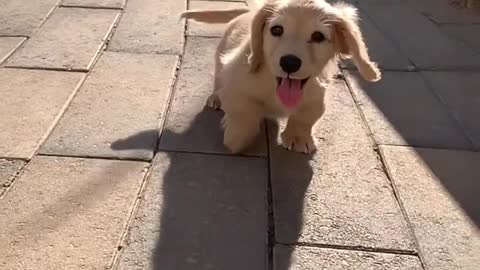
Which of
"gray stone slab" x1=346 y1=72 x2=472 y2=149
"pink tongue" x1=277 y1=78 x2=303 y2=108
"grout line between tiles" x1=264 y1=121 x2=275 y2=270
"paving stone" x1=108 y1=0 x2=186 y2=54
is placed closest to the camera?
"grout line between tiles" x1=264 y1=121 x2=275 y2=270

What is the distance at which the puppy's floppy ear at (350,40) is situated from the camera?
2.51 m

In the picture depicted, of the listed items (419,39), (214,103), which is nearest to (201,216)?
(214,103)

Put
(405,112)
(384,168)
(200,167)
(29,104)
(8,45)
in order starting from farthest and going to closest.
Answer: (8,45), (405,112), (29,104), (384,168), (200,167)

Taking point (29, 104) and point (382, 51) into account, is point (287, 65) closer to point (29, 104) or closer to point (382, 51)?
point (29, 104)

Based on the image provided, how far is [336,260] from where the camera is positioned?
6.93 ft

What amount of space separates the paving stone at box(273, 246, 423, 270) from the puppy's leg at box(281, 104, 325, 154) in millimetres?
686

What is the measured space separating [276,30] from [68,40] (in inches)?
68.6

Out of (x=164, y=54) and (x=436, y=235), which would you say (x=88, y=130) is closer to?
(x=164, y=54)

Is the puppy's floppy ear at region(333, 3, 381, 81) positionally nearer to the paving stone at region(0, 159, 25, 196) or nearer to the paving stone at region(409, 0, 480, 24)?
the paving stone at region(0, 159, 25, 196)

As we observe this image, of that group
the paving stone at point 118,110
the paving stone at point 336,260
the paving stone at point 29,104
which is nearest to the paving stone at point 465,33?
the paving stone at point 118,110

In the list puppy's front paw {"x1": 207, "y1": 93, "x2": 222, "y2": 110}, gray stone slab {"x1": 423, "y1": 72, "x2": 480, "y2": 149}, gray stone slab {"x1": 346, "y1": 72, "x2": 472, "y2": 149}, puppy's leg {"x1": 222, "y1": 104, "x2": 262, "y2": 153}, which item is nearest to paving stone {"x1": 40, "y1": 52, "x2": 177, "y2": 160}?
puppy's front paw {"x1": 207, "y1": 93, "x2": 222, "y2": 110}

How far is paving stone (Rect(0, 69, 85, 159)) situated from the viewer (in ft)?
8.68

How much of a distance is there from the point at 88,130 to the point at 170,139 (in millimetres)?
364

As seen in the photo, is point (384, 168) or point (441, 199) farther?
point (384, 168)
